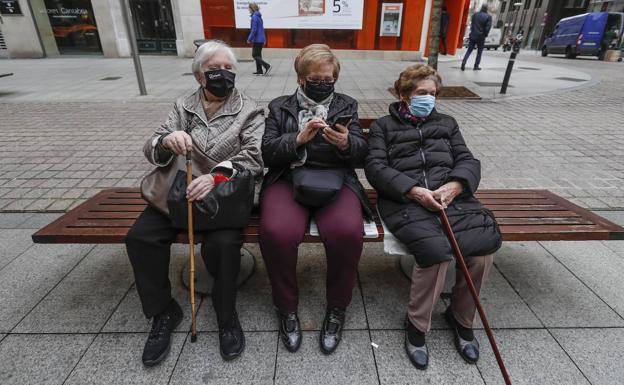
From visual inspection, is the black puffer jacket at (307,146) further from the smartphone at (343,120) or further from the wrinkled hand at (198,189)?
the wrinkled hand at (198,189)

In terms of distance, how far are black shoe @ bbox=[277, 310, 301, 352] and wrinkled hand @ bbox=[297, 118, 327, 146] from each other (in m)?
1.07

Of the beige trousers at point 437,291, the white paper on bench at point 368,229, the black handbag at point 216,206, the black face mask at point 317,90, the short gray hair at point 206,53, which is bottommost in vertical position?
the beige trousers at point 437,291

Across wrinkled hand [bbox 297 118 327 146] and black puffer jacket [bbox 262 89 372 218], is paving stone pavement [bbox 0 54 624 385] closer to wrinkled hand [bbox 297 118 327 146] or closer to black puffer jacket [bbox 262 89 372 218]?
black puffer jacket [bbox 262 89 372 218]

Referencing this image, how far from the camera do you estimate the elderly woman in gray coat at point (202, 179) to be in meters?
2.01

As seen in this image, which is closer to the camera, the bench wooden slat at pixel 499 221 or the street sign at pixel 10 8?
the bench wooden slat at pixel 499 221

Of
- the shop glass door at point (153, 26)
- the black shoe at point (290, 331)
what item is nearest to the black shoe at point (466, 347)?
the black shoe at point (290, 331)

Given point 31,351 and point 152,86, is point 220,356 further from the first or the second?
point 152,86

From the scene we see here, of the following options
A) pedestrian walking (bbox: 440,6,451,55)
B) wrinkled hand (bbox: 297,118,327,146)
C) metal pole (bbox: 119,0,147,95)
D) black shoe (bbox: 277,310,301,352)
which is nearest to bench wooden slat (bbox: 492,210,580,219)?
wrinkled hand (bbox: 297,118,327,146)

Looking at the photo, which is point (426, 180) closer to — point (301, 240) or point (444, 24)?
point (301, 240)

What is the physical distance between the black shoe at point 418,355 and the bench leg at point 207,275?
3.98ft

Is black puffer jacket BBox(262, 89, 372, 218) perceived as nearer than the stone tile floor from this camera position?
No

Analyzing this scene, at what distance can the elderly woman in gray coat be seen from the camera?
2.01 metres

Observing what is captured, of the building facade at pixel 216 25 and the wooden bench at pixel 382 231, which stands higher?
the building facade at pixel 216 25

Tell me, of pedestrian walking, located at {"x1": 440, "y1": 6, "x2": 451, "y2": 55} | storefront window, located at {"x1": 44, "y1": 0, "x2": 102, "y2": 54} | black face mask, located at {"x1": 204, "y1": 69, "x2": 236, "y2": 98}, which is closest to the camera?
black face mask, located at {"x1": 204, "y1": 69, "x2": 236, "y2": 98}
